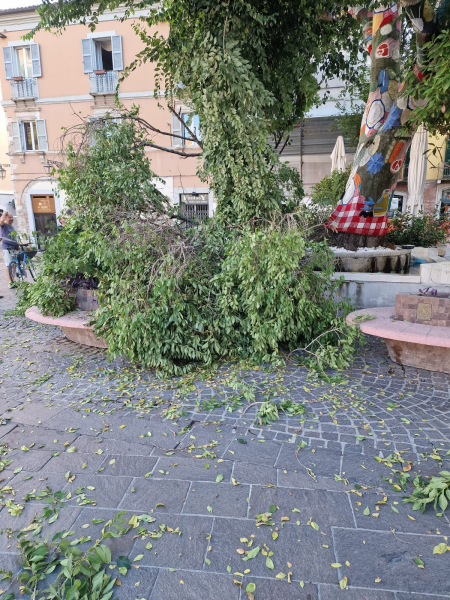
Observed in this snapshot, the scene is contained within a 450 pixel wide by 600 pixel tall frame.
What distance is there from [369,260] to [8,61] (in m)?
21.4

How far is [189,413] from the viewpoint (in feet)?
11.2

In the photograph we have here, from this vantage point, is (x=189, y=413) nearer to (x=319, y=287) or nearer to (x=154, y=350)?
(x=154, y=350)

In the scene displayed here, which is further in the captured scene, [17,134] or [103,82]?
[17,134]

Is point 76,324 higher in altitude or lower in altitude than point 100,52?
lower

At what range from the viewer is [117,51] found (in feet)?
60.1

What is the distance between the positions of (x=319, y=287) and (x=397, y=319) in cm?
89

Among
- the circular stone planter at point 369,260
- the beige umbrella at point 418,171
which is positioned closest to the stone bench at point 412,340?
the circular stone planter at point 369,260

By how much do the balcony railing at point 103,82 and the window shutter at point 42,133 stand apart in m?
3.03

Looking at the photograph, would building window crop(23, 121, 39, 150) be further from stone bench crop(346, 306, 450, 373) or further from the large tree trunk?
stone bench crop(346, 306, 450, 373)

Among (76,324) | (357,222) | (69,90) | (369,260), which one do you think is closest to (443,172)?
(357,222)

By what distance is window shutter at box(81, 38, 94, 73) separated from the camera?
18609 mm

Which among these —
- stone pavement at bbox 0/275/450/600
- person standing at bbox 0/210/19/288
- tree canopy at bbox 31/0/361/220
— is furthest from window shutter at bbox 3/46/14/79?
stone pavement at bbox 0/275/450/600

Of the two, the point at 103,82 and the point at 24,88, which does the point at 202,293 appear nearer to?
the point at 103,82

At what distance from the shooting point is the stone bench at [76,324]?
483 cm
